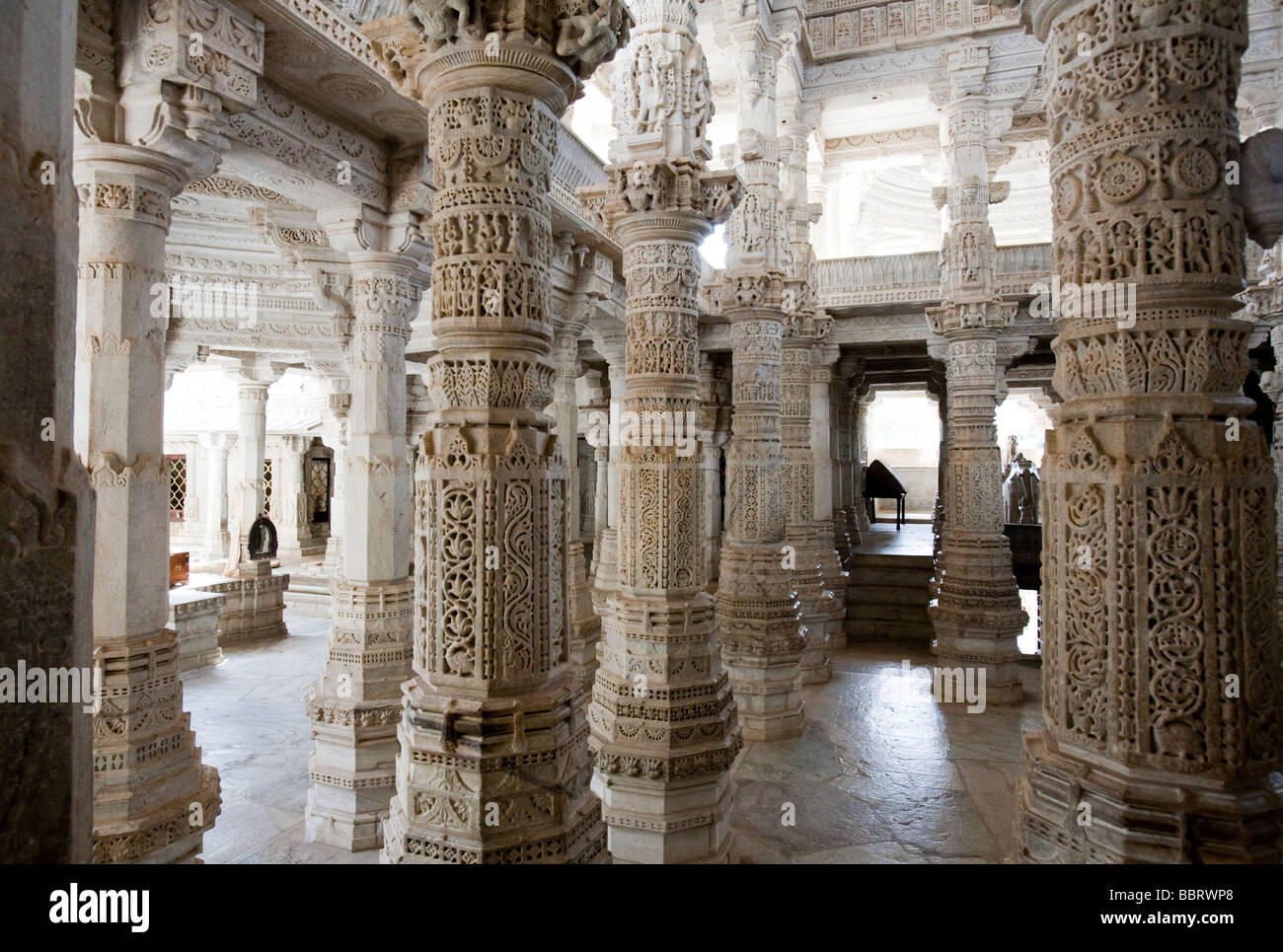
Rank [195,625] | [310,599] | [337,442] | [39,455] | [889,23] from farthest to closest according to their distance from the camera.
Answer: [310,599]
[337,442]
[889,23]
[195,625]
[39,455]

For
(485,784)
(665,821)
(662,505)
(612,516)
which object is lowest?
(665,821)

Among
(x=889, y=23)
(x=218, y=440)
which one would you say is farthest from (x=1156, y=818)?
(x=218, y=440)

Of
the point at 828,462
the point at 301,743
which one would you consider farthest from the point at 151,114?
the point at 828,462

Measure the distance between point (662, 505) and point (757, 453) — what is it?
Answer: 301 centimetres

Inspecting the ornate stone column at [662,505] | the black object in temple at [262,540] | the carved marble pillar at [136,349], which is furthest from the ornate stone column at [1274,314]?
the black object in temple at [262,540]

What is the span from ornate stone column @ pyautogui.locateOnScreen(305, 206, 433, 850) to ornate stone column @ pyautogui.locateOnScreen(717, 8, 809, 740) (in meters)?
3.44

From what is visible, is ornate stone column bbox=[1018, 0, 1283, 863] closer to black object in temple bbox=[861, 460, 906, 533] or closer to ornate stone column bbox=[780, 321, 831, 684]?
ornate stone column bbox=[780, 321, 831, 684]

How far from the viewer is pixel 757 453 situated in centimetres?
800

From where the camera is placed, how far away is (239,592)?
1211 cm

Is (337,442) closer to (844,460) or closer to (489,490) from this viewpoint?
(844,460)

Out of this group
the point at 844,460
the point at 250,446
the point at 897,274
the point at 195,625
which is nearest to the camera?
the point at 195,625

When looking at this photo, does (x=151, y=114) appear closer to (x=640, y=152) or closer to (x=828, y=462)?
(x=640, y=152)
